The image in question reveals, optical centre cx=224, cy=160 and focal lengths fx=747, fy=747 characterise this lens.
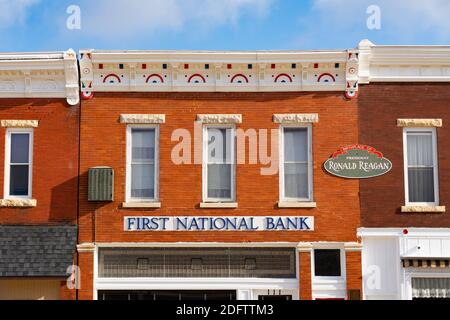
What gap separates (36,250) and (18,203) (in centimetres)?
133

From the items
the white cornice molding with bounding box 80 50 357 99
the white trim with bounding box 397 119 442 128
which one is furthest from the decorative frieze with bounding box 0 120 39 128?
the white trim with bounding box 397 119 442 128

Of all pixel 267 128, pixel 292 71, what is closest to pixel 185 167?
pixel 267 128

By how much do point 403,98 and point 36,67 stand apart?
916 cm

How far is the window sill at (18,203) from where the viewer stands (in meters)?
18.3

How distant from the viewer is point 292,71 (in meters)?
18.7

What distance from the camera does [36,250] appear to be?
17.8m

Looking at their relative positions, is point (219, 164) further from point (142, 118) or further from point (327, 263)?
point (327, 263)

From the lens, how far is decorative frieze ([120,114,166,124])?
18547 millimetres

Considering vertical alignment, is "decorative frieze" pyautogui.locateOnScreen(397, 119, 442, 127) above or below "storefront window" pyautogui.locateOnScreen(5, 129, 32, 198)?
above

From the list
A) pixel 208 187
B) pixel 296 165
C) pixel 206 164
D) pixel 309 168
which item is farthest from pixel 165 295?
pixel 309 168

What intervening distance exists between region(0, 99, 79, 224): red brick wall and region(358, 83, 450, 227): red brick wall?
282 inches

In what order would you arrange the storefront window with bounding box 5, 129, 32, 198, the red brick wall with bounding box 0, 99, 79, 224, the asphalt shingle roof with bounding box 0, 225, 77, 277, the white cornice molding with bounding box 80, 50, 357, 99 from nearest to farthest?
the asphalt shingle roof with bounding box 0, 225, 77, 277 < the red brick wall with bounding box 0, 99, 79, 224 < the white cornice molding with bounding box 80, 50, 357, 99 < the storefront window with bounding box 5, 129, 32, 198

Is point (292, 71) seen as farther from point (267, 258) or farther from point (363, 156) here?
point (267, 258)

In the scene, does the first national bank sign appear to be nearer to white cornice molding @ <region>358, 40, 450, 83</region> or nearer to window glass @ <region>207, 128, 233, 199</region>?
window glass @ <region>207, 128, 233, 199</region>
